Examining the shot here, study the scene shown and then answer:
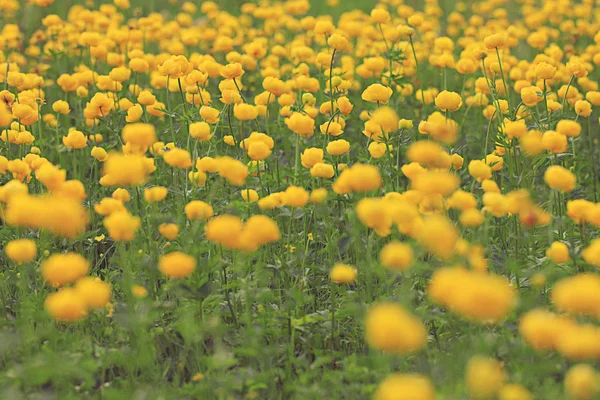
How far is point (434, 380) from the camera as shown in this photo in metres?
2.08

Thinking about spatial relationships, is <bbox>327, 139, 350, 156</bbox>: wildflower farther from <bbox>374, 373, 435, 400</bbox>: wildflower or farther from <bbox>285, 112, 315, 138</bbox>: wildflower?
<bbox>374, 373, 435, 400</bbox>: wildflower

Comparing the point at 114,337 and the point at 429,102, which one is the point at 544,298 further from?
the point at 429,102

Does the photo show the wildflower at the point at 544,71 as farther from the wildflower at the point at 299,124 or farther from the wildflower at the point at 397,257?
the wildflower at the point at 397,257

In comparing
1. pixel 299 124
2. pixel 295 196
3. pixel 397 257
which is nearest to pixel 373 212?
pixel 397 257

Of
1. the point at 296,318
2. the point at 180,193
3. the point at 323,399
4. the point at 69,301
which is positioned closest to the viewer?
the point at 69,301

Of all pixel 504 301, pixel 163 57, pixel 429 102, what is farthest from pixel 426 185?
pixel 429 102

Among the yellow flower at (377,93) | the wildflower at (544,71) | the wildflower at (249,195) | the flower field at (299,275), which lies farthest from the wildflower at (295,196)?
the wildflower at (544,71)

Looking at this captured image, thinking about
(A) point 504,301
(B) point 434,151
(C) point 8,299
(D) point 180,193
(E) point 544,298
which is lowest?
(C) point 8,299

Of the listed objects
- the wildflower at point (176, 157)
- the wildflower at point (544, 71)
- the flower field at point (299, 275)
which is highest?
the wildflower at point (544, 71)

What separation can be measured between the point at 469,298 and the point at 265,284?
1.35 meters

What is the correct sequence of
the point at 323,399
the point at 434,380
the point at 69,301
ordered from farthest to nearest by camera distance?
the point at 323,399
the point at 434,380
the point at 69,301

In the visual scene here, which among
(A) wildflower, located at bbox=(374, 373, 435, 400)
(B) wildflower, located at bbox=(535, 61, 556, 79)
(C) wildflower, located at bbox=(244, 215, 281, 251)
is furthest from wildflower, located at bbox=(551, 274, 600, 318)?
(B) wildflower, located at bbox=(535, 61, 556, 79)

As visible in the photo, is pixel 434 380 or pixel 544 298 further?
pixel 544 298

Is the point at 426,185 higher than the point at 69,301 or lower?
higher
